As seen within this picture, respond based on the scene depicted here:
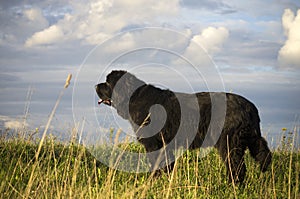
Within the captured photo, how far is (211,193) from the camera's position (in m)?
6.02

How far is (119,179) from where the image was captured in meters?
6.61

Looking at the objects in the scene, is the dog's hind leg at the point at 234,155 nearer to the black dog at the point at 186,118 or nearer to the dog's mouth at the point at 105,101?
the black dog at the point at 186,118

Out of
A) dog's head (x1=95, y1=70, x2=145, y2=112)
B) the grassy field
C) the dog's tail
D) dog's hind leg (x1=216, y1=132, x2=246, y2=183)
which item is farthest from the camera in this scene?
dog's head (x1=95, y1=70, x2=145, y2=112)

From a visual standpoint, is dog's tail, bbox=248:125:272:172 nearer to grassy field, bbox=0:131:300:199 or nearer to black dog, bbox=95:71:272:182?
black dog, bbox=95:71:272:182

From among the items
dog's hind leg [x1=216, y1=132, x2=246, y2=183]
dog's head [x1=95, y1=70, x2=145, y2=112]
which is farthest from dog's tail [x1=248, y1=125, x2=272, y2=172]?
dog's head [x1=95, y1=70, x2=145, y2=112]

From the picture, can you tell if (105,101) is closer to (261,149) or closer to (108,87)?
(108,87)

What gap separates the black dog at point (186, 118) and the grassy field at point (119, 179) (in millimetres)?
393

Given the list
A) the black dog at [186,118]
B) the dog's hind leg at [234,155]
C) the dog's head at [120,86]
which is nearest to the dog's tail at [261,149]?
the black dog at [186,118]

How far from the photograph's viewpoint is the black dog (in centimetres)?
661

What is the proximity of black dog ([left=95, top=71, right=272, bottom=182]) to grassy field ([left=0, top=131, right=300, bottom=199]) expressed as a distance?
1.29 ft

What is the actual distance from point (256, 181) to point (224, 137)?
0.89m

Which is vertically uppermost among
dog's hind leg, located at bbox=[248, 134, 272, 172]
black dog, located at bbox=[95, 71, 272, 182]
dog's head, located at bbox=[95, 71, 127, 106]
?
dog's head, located at bbox=[95, 71, 127, 106]

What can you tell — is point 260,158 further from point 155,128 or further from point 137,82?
point 137,82

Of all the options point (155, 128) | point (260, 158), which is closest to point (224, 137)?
point (260, 158)
